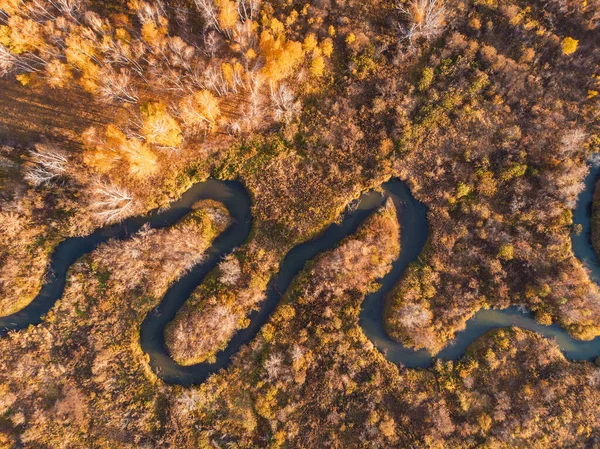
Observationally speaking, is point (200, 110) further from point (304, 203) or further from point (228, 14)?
point (304, 203)

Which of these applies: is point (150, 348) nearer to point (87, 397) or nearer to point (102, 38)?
point (87, 397)

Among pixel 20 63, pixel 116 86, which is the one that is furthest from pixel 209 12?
pixel 20 63

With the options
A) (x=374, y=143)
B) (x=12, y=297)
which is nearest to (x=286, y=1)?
(x=374, y=143)

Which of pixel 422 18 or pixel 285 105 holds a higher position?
pixel 422 18

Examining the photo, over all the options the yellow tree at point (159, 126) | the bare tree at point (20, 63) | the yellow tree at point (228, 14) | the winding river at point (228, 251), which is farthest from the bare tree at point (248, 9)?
the bare tree at point (20, 63)

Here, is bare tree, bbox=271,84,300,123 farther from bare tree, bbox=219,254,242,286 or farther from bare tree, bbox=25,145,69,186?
bare tree, bbox=25,145,69,186

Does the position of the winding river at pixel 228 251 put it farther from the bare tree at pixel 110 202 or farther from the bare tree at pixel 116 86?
the bare tree at pixel 116 86
